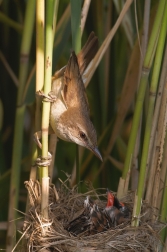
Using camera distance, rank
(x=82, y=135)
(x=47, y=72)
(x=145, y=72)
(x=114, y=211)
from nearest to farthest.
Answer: (x=47, y=72), (x=145, y=72), (x=114, y=211), (x=82, y=135)

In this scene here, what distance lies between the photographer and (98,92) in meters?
2.84

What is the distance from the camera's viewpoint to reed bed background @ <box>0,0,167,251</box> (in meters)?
2.02

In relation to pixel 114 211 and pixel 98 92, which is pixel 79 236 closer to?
pixel 114 211

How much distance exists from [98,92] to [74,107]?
33 centimetres

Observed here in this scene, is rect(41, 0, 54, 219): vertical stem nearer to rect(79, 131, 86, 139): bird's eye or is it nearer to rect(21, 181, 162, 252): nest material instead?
rect(21, 181, 162, 252): nest material

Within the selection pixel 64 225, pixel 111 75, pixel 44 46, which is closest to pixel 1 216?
pixel 64 225

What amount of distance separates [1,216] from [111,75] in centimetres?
93

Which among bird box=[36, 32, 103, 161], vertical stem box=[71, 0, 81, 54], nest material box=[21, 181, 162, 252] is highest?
vertical stem box=[71, 0, 81, 54]

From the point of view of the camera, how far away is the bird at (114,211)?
2.33 meters

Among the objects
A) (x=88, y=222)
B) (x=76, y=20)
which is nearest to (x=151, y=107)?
(x=76, y=20)

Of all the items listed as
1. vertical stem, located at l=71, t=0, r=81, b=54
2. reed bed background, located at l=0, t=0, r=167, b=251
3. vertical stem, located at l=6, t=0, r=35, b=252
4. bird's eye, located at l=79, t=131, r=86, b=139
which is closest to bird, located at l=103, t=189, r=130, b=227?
reed bed background, located at l=0, t=0, r=167, b=251

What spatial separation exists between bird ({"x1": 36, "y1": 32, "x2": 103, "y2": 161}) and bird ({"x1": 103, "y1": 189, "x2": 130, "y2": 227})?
194mm

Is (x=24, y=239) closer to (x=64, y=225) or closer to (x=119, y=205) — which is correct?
(x=64, y=225)

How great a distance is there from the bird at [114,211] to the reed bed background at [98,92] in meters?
0.05
